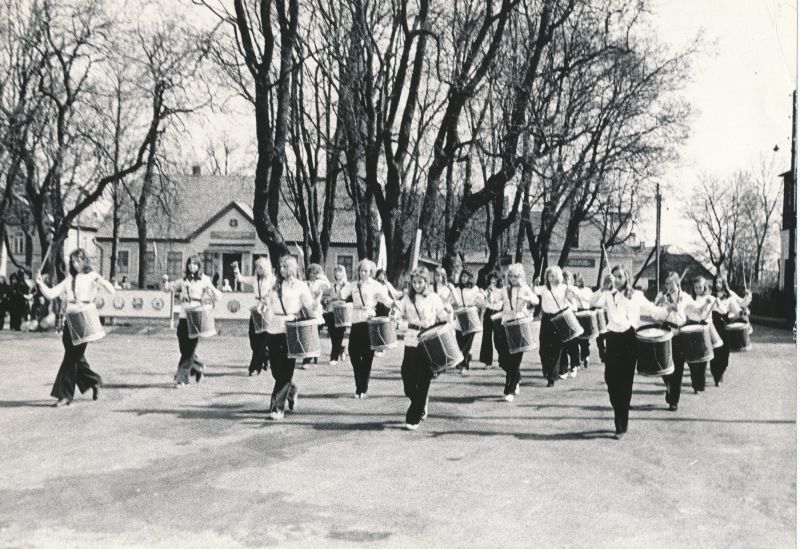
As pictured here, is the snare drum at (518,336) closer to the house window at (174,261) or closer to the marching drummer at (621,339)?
the marching drummer at (621,339)

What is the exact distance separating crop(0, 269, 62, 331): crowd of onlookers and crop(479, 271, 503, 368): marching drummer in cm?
1346

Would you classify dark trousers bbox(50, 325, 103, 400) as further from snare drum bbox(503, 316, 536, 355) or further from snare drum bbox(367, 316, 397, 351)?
snare drum bbox(503, 316, 536, 355)

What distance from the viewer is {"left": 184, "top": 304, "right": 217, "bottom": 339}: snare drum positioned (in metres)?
11.8

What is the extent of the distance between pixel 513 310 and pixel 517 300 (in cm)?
24

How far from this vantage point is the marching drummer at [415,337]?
9023mm

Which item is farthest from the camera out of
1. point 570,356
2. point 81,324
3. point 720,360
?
point 570,356

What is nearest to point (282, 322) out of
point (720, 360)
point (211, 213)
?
point (720, 360)

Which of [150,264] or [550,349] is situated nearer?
[550,349]

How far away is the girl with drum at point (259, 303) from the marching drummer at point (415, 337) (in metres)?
1.87

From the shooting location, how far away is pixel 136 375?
13.6 meters

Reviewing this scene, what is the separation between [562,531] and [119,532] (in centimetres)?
276

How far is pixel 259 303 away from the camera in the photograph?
36.6 ft

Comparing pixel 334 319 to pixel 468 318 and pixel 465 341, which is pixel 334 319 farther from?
pixel 468 318

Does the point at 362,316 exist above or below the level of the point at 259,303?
below
